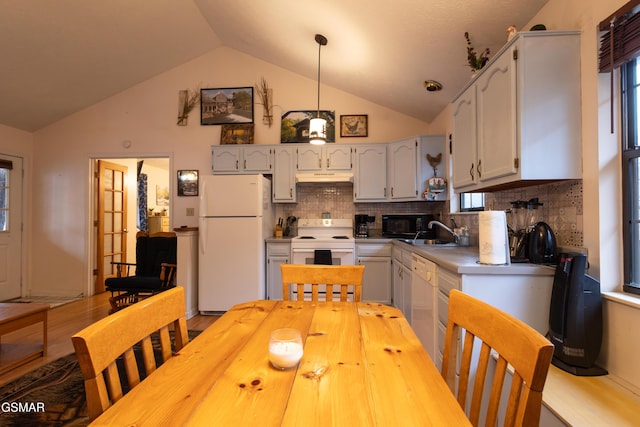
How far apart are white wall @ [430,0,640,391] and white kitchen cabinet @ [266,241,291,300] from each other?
9.05ft

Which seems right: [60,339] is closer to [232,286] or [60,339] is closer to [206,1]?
[232,286]

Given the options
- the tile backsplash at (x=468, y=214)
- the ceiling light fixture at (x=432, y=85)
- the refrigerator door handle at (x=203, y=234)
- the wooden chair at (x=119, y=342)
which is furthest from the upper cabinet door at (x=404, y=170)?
the wooden chair at (x=119, y=342)

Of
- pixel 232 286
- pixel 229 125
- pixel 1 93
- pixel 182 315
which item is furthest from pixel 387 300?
pixel 1 93

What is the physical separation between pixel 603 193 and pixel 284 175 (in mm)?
3095

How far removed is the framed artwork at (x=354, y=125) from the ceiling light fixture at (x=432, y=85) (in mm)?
1135

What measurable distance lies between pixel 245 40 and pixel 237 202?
2174 millimetres

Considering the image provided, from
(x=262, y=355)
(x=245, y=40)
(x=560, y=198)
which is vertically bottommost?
(x=262, y=355)

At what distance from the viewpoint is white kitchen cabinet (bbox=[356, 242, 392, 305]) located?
11.5ft

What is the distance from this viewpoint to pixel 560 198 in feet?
5.49

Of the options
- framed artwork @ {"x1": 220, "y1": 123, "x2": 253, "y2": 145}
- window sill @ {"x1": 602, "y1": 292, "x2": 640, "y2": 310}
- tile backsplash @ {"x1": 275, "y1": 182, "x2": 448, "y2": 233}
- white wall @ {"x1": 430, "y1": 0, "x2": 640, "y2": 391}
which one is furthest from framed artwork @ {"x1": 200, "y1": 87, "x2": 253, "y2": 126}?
window sill @ {"x1": 602, "y1": 292, "x2": 640, "y2": 310}

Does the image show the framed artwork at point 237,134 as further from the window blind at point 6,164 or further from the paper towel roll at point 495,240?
the paper towel roll at point 495,240

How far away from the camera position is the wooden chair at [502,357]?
1.82 ft

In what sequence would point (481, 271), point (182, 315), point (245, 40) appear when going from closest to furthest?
point (182, 315)
point (481, 271)
point (245, 40)

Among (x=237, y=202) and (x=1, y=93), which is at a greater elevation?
(x=1, y=93)
